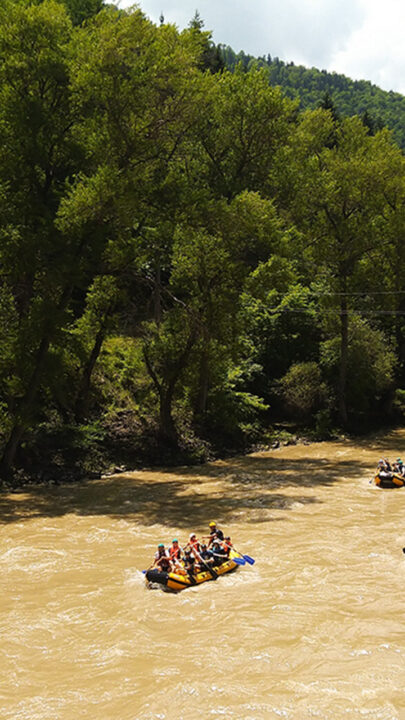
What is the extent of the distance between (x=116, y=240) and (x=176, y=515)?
10223 mm

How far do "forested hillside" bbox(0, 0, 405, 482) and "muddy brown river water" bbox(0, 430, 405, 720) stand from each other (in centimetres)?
655

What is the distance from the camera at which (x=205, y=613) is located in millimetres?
11062

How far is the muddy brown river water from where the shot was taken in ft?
26.7

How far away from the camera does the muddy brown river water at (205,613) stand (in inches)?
320

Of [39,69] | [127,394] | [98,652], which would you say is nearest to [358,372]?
[127,394]

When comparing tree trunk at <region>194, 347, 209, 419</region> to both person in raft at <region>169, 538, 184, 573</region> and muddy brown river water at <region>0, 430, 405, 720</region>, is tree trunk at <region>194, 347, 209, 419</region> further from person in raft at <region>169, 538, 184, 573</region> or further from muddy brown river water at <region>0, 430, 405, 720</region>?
person in raft at <region>169, 538, 184, 573</region>

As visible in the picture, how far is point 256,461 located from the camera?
2641cm

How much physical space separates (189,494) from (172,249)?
36.0 feet

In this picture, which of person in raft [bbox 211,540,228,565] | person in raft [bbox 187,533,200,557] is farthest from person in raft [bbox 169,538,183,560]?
person in raft [bbox 211,540,228,565]

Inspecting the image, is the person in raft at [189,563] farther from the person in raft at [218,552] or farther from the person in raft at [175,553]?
the person in raft at [218,552]

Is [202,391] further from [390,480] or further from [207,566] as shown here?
[207,566]

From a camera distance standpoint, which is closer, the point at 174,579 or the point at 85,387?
the point at 174,579

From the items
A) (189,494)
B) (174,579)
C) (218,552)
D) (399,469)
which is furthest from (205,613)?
(399,469)

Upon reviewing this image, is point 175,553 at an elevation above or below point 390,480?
below
